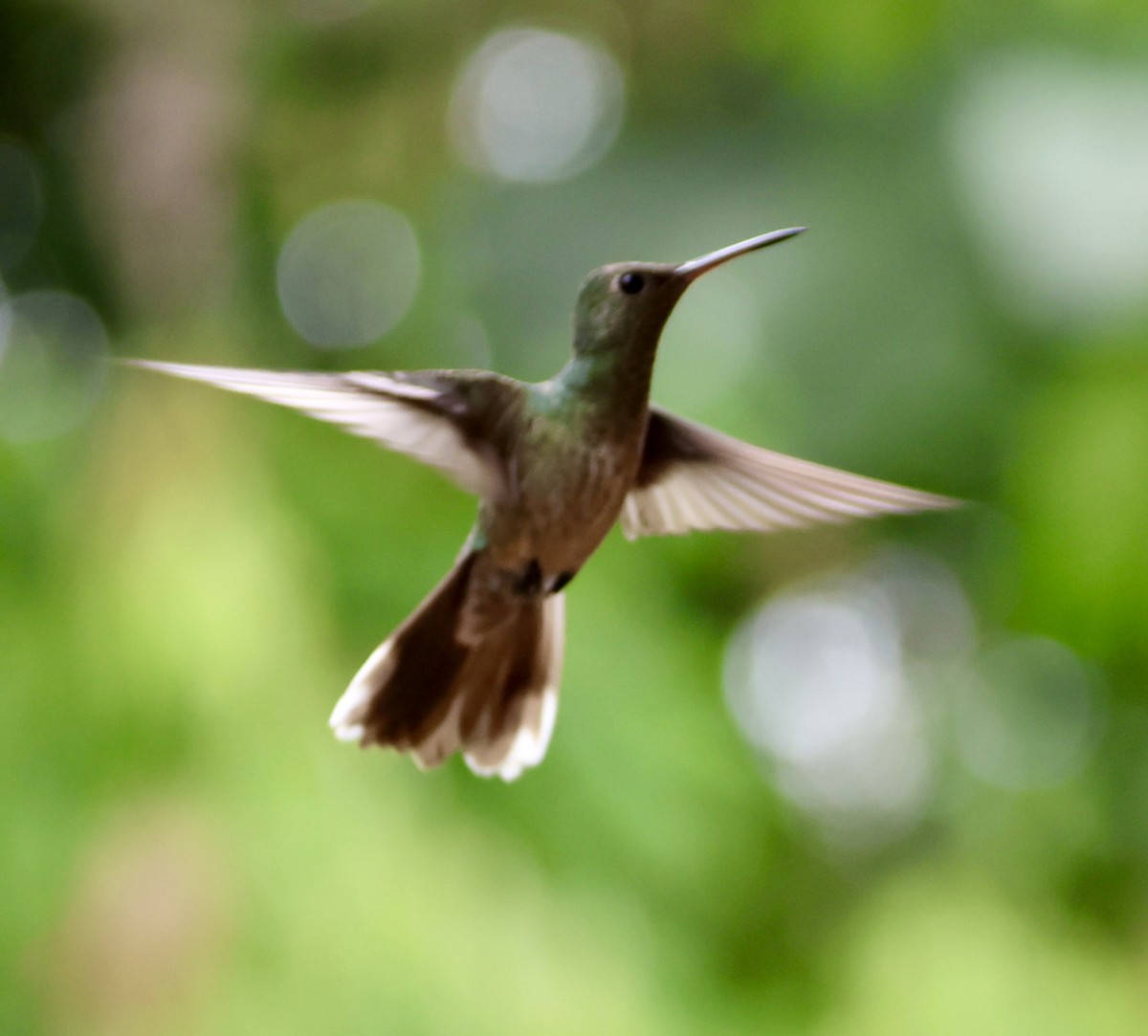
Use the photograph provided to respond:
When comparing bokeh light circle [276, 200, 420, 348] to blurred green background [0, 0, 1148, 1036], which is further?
bokeh light circle [276, 200, 420, 348]

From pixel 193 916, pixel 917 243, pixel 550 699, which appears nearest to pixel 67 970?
pixel 193 916

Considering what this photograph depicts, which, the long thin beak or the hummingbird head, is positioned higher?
the long thin beak

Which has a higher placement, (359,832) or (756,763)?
(359,832)

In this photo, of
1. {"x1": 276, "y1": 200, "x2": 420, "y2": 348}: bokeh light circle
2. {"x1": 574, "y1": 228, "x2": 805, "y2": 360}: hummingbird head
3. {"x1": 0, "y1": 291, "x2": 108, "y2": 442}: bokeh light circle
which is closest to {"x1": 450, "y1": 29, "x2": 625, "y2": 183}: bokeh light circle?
{"x1": 276, "y1": 200, "x2": 420, "y2": 348}: bokeh light circle

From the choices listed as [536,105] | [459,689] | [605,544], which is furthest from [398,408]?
[605,544]

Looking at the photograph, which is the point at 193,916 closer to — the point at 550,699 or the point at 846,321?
the point at 550,699

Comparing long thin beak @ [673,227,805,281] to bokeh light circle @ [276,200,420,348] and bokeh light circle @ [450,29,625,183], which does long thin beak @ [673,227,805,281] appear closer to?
bokeh light circle @ [450,29,625,183]

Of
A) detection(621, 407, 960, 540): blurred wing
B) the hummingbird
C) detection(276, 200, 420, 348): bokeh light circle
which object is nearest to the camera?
the hummingbird
